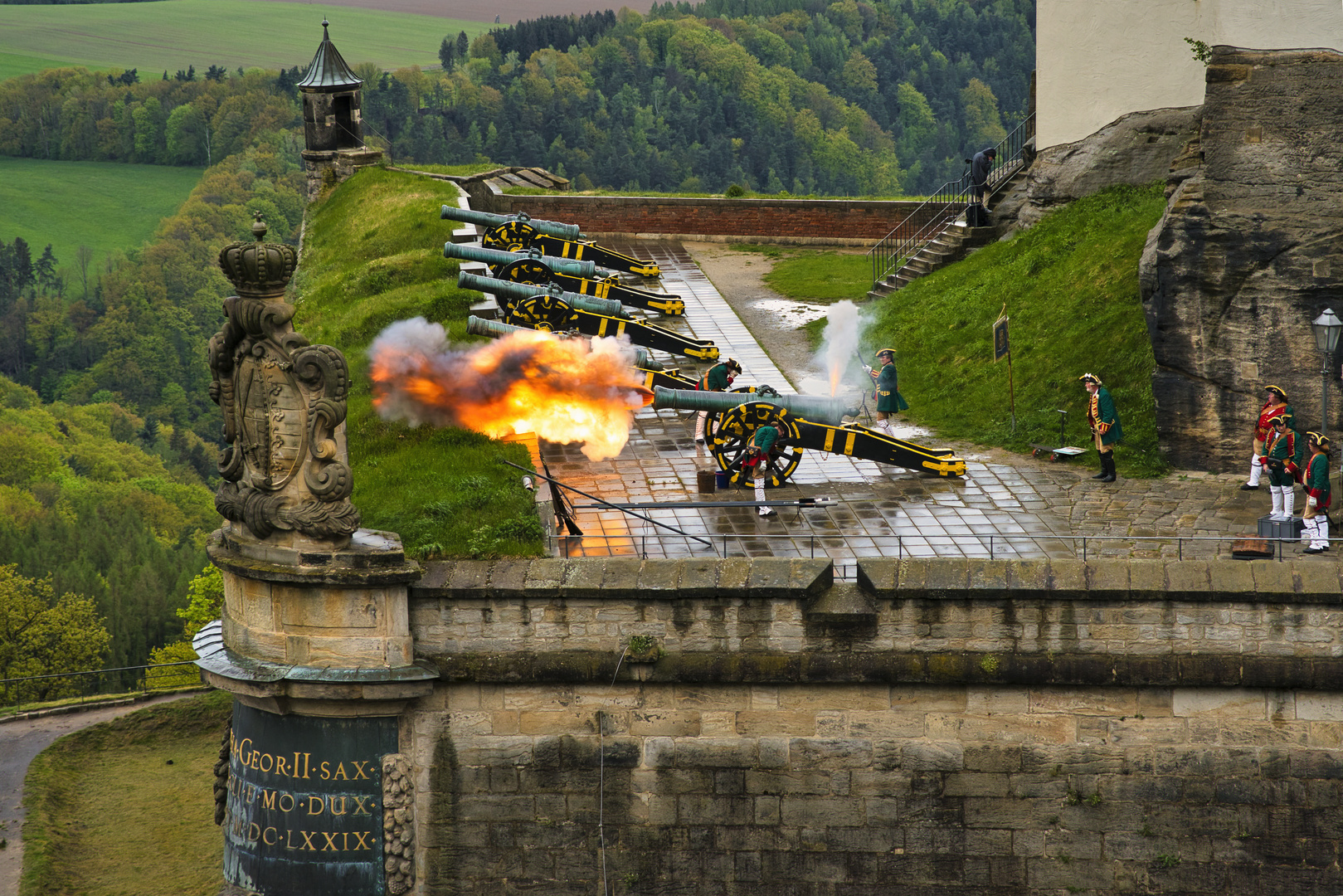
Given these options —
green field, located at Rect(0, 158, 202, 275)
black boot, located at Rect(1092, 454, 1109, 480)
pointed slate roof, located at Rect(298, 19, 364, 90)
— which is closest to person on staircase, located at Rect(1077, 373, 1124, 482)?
black boot, located at Rect(1092, 454, 1109, 480)

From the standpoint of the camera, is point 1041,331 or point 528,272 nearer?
point 1041,331

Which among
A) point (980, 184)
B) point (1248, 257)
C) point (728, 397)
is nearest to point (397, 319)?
point (728, 397)

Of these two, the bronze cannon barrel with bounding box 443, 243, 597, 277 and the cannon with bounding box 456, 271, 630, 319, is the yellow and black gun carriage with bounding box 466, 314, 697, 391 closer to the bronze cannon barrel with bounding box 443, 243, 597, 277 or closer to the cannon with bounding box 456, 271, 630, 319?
the cannon with bounding box 456, 271, 630, 319

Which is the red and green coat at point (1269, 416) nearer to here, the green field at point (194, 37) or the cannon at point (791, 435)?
the cannon at point (791, 435)

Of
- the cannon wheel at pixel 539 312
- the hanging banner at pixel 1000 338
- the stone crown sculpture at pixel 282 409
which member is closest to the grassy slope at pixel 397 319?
the cannon wheel at pixel 539 312

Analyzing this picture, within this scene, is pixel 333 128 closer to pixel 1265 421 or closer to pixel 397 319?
pixel 397 319

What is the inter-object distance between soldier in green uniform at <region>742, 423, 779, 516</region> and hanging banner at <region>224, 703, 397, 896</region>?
5.48m

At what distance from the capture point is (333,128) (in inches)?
1453

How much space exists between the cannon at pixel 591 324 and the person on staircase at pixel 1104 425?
23.8ft

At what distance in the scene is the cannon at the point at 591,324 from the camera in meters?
23.5

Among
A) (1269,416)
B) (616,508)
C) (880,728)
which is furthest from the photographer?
(1269,416)

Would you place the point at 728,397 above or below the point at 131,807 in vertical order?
above

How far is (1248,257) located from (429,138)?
3788 inches

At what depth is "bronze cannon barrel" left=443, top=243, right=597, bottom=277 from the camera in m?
26.1
